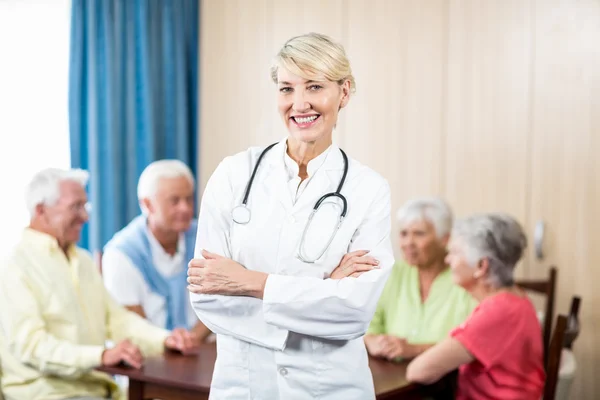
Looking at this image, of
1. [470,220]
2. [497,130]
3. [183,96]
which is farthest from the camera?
[183,96]

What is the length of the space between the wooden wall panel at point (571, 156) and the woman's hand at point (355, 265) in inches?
86.9

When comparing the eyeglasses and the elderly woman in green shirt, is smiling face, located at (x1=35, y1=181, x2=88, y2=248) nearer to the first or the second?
the eyeglasses

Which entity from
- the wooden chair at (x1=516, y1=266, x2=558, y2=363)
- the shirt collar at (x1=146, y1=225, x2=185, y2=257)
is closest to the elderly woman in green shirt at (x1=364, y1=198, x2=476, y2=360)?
the wooden chair at (x1=516, y1=266, x2=558, y2=363)

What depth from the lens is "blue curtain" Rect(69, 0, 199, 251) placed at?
12.5 feet

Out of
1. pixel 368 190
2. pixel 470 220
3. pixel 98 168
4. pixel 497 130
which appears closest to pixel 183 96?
pixel 98 168

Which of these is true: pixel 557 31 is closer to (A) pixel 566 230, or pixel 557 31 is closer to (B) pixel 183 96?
(A) pixel 566 230

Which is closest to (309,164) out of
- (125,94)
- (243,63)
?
(125,94)

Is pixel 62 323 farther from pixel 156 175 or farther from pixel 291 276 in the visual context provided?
pixel 291 276

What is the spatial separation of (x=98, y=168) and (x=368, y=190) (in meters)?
2.55

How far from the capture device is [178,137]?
4379mm

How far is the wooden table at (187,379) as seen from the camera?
2.14 metres

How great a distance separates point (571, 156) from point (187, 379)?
6.91 ft

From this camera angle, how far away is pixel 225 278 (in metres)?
1.47

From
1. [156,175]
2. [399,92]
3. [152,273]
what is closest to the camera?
[152,273]
